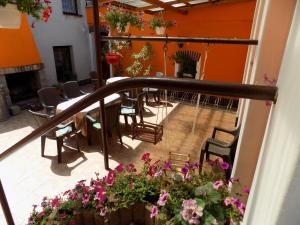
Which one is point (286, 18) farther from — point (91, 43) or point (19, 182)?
point (91, 43)

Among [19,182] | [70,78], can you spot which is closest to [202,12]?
[70,78]

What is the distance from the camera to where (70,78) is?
8.06 meters

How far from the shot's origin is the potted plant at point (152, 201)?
4.05 ft

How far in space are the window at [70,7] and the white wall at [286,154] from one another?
8.51 metres

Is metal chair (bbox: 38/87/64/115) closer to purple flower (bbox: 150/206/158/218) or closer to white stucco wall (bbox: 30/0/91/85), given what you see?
white stucco wall (bbox: 30/0/91/85)

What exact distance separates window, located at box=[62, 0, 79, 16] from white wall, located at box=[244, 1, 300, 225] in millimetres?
8510

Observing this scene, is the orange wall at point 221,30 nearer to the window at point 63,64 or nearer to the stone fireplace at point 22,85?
the window at point 63,64

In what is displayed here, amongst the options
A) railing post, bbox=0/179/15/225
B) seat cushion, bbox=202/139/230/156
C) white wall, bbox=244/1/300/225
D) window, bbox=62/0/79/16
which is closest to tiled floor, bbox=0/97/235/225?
seat cushion, bbox=202/139/230/156

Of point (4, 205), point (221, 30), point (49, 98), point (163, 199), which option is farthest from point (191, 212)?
point (221, 30)

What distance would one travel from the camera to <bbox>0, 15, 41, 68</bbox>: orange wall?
534 cm

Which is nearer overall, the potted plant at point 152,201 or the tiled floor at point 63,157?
the potted plant at point 152,201

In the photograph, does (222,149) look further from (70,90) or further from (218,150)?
(70,90)

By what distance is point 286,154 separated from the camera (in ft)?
1.16

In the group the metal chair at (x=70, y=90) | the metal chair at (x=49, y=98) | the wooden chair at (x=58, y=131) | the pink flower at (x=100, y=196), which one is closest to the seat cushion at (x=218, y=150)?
the pink flower at (x=100, y=196)
